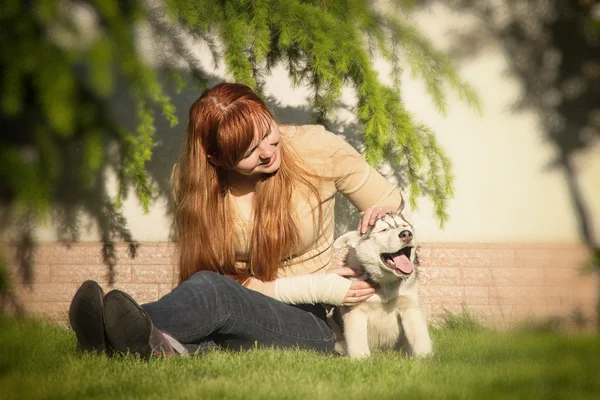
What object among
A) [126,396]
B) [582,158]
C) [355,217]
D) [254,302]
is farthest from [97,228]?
[582,158]

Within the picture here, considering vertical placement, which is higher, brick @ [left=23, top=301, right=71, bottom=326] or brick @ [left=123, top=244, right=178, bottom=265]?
brick @ [left=123, top=244, right=178, bottom=265]

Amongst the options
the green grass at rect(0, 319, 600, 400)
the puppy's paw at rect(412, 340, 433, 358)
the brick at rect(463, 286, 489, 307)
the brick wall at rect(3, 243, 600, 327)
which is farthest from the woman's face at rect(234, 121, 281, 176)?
the brick at rect(463, 286, 489, 307)

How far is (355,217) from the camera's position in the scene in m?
4.86

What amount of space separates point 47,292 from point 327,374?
2.92m

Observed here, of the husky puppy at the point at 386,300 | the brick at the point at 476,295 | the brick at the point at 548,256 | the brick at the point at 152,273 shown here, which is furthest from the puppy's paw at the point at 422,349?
the brick at the point at 152,273

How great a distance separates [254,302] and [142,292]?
198cm

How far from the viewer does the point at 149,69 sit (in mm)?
3393

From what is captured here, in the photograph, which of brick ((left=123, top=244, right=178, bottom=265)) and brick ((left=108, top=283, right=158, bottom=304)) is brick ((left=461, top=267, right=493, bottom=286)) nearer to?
brick ((left=123, top=244, right=178, bottom=265))

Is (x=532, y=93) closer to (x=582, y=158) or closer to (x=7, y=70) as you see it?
(x=582, y=158)

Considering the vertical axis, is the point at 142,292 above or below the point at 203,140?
below

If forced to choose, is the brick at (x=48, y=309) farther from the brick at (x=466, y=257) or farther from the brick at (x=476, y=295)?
the brick at (x=476, y=295)

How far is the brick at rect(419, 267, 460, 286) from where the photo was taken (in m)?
4.66

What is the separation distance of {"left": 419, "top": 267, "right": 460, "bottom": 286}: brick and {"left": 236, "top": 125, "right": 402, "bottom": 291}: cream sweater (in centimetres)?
128

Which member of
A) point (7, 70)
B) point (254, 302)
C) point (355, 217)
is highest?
point (7, 70)
